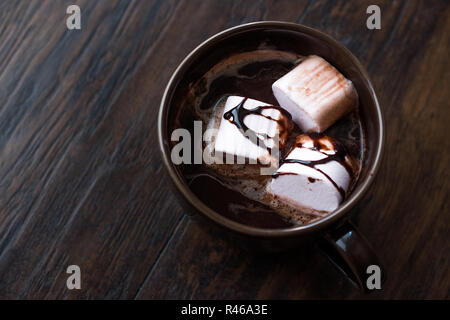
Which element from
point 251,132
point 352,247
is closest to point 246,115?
point 251,132

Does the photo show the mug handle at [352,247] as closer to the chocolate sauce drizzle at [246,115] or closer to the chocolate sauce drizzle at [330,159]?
the chocolate sauce drizzle at [330,159]

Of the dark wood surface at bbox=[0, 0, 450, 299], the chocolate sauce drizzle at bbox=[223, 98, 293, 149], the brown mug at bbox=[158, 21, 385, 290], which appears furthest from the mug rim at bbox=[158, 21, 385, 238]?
the dark wood surface at bbox=[0, 0, 450, 299]

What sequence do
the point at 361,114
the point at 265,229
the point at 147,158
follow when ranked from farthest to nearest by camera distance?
1. the point at 147,158
2. the point at 361,114
3. the point at 265,229

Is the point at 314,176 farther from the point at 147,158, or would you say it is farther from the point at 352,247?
the point at 147,158

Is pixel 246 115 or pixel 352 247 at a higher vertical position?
pixel 246 115

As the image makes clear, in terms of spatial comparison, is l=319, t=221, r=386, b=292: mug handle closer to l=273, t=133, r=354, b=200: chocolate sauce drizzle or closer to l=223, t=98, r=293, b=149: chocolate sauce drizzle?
l=273, t=133, r=354, b=200: chocolate sauce drizzle

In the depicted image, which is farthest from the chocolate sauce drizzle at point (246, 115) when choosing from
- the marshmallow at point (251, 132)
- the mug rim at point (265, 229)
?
the mug rim at point (265, 229)

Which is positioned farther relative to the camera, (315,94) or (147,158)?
(147,158)
